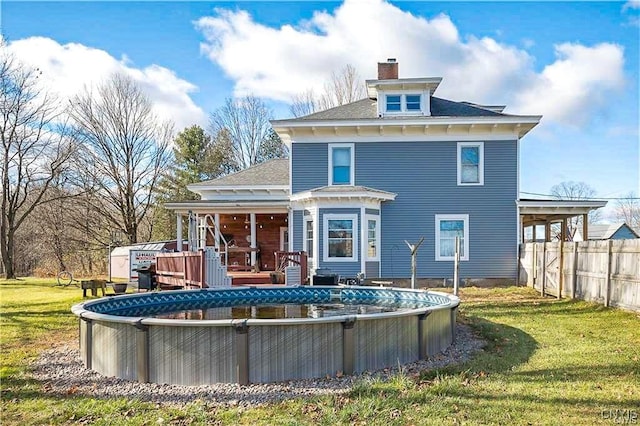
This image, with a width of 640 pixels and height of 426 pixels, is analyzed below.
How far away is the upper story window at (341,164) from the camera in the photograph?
17141 millimetres

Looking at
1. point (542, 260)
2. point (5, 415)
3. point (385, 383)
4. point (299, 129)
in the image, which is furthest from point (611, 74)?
point (5, 415)

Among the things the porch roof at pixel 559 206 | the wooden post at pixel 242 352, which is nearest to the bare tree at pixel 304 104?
the porch roof at pixel 559 206

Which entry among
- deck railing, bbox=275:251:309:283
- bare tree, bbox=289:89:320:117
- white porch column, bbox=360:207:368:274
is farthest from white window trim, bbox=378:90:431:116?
bare tree, bbox=289:89:320:117

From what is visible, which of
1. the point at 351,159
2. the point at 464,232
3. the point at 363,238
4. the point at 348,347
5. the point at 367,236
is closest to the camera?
the point at 348,347

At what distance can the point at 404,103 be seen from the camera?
17.7 meters

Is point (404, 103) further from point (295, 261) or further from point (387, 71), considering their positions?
point (295, 261)

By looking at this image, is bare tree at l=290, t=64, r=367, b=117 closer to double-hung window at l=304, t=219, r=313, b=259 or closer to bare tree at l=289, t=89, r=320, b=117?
bare tree at l=289, t=89, r=320, b=117

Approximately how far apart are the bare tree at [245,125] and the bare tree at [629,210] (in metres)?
47.3

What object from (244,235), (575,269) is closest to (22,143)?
(244,235)

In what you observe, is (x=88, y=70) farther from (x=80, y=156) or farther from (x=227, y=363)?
(x=227, y=363)

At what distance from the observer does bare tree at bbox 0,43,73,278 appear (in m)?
24.8

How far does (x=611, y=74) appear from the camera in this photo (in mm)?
21359

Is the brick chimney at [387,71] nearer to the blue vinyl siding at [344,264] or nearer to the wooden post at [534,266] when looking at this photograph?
the blue vinyl siding at [344,264]

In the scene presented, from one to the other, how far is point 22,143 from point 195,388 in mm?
26208
